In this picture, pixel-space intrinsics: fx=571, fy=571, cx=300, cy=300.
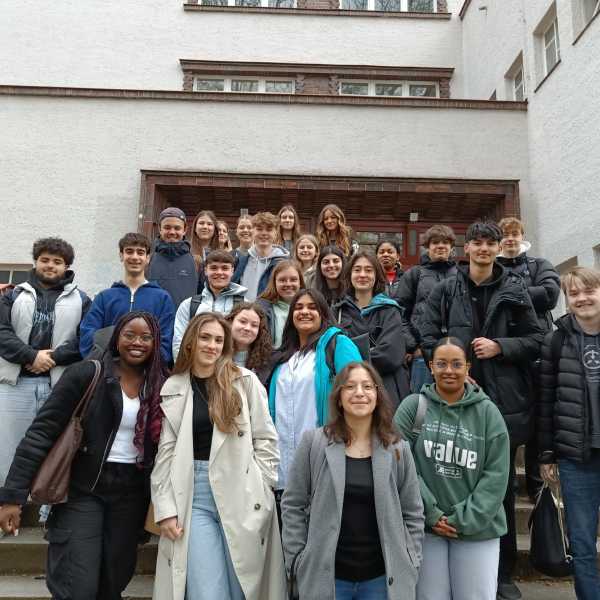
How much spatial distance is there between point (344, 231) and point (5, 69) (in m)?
10.8

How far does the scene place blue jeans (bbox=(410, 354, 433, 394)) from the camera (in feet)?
15.9

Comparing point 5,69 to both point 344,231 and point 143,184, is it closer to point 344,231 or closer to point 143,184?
point 143,184

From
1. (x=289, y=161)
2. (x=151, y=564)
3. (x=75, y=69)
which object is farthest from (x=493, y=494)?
(x=75, y=69)

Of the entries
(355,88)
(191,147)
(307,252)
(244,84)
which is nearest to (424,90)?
(355,88)

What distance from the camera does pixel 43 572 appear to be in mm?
4152

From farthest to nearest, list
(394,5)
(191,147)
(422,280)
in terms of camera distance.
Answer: (394,5), (191,147), (422,280)

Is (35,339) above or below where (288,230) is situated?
below

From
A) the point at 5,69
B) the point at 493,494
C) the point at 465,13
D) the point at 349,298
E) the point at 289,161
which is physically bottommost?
the point at 493,494

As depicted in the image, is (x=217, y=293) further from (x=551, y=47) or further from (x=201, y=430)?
(x=551, y=47)

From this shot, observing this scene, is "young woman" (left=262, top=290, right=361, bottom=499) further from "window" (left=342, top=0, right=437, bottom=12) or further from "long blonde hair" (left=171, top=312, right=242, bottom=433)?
"window" (left=342, top=0, right=437, bottom=12)

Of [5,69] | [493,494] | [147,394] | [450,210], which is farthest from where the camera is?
[5,69]

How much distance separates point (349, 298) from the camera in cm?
440

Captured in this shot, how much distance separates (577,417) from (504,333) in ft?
2.32

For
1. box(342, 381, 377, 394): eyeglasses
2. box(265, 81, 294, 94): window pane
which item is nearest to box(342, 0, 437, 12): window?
box(265, 81, 294, 94): window pane
